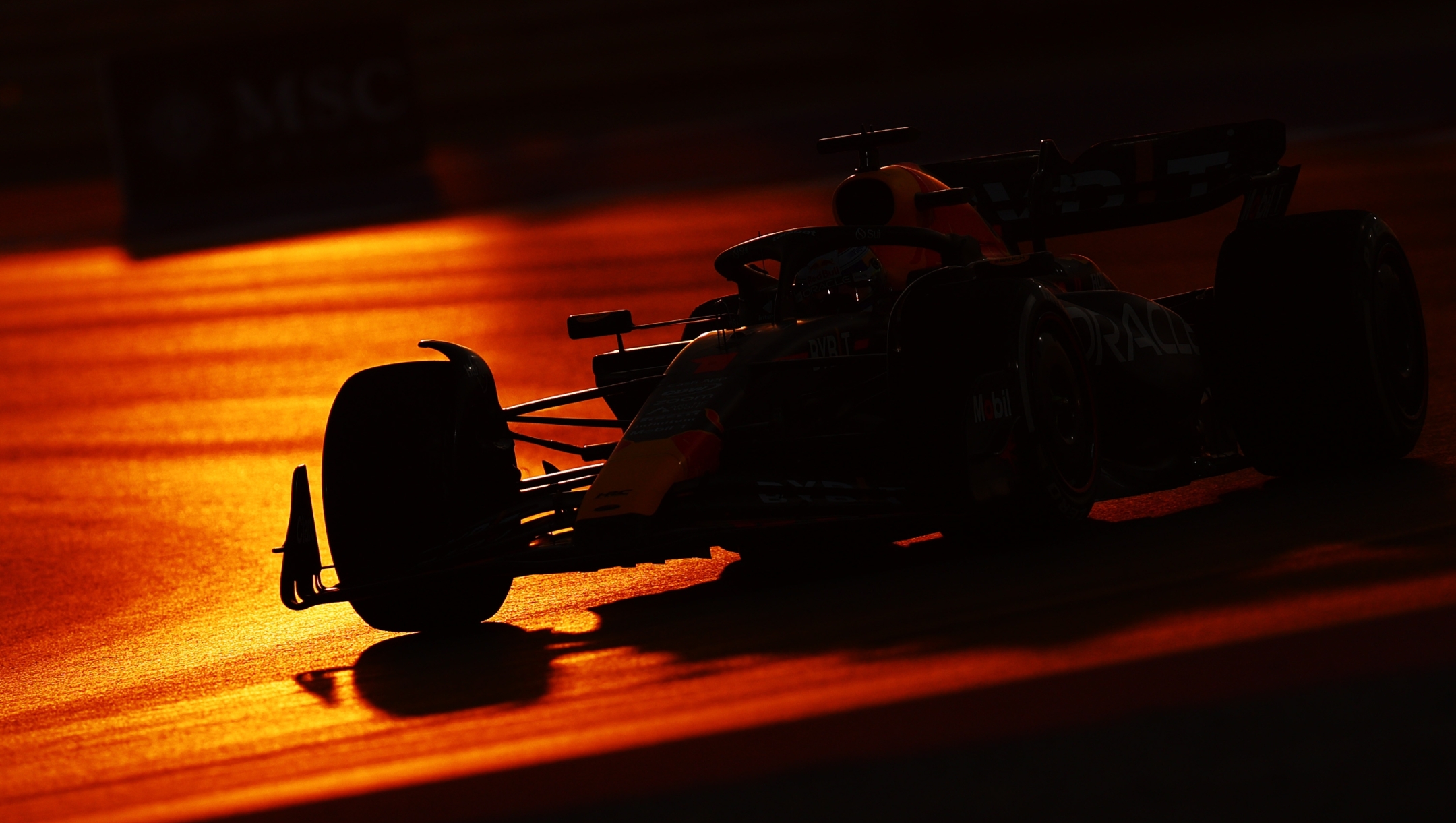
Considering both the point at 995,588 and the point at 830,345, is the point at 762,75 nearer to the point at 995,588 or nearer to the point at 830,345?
the point at 830,345

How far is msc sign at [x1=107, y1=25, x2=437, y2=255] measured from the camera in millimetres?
22547

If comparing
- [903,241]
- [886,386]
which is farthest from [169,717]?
[903,241]

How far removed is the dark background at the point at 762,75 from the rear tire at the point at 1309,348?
1204 cm

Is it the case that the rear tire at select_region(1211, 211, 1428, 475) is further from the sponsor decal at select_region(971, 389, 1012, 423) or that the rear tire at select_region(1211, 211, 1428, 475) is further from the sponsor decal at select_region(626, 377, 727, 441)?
the sponsor decal at select_region(626, 377, 727, 441)

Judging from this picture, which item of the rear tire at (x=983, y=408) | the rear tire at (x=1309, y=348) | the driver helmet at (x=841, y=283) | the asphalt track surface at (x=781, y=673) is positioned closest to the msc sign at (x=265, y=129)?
the asphalt track surface at (x=781, y=673)

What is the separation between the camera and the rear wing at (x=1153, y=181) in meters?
7.78

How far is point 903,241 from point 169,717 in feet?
9.44

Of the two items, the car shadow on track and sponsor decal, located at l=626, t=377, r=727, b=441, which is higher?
sponsor decal, located at l=626, t=377, r=727, b=441

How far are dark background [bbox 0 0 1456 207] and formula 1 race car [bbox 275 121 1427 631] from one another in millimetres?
12190

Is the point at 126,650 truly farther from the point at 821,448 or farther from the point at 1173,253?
the point at 1173,253

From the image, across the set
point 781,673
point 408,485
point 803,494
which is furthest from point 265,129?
point 781,673

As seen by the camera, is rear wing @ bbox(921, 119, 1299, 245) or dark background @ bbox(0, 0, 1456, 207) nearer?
rear wing @ bbox(921, 119, 1299, 245)

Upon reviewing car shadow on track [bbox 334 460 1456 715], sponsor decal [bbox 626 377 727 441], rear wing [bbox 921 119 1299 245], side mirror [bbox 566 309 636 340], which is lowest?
car shadow on track [bbox 334 460 1456 715]

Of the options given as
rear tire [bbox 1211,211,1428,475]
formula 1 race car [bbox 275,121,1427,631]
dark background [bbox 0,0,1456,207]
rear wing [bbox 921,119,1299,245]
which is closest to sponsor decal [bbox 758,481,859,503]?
formula 1 race car [bbox 275,121,1427,631]
